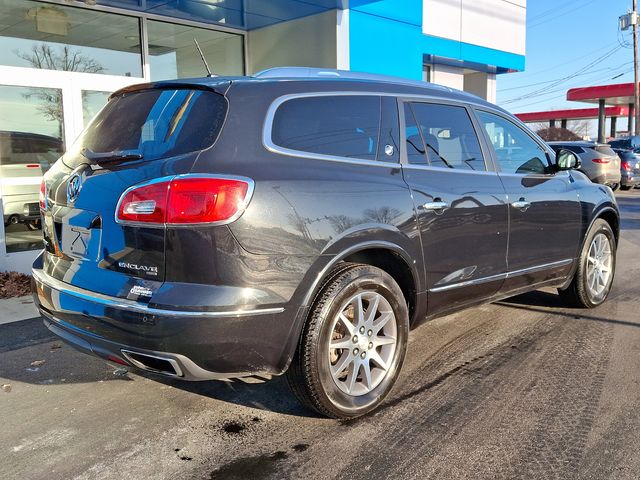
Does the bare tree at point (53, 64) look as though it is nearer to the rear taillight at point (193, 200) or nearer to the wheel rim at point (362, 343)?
the rear taillight at point (193, 200)

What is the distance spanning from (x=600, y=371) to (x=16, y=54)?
25.3 ft

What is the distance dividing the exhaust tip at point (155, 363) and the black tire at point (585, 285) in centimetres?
385

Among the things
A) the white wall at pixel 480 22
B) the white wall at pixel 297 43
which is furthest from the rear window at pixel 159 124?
the white wall at pixel 480 22

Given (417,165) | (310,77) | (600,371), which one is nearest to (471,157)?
(417,165)

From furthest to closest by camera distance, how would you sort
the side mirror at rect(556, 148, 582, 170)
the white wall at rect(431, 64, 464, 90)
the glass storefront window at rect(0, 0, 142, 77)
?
the white wall at rect(431, 64, 464, 90), the glass storefront window at rect(0, 0, 142, 77), the side mirror at rect(556, 148, 582, 170)

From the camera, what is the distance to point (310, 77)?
3.30 meters

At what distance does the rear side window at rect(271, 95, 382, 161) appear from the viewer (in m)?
3.01

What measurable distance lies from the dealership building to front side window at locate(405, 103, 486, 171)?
521 cm

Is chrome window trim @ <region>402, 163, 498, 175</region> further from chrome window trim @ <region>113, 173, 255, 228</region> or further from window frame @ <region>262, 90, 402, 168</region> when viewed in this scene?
chrome window trim @ <region>113, 173, 255, 228</region>

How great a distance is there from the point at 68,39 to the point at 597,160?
554 inches

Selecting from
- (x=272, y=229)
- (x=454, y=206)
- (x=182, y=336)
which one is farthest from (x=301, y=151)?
(x=454, y=206)

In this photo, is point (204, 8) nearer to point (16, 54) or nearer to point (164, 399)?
point (16, 54)

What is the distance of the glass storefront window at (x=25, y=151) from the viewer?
280 inches

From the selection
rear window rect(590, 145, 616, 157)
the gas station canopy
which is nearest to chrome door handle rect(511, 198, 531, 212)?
rear window rect(590, 145, 616, 157)
